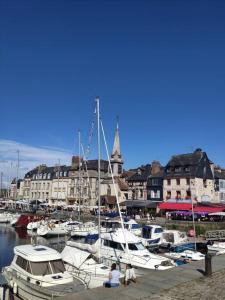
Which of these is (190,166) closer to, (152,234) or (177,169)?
(177,169)

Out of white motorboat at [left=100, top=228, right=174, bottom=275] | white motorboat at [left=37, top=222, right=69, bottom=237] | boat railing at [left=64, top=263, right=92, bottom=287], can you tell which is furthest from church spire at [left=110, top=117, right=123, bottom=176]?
Result: boat railing at [left=64, top=263, right=92, bottom=287]

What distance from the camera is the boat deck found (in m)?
12.1

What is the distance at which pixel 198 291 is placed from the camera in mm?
13008

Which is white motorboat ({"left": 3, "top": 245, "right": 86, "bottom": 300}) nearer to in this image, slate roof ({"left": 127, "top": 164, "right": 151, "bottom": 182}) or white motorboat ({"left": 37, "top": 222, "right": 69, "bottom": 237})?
white motorboat ({"left": 37, "top": 222, "right": 69, "bottom": 237})

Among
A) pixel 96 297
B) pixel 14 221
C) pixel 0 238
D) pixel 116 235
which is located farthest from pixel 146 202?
pixel 96 297

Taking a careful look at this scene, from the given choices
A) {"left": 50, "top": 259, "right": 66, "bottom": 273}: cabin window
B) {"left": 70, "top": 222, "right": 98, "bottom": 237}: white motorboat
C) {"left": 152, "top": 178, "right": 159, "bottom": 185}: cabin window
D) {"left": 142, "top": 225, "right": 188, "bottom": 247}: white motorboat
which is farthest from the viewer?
{"left": 152, "top": 178, "right": 159, "bottom": 185}: cabin window

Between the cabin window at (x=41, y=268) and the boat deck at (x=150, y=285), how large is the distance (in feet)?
14.9

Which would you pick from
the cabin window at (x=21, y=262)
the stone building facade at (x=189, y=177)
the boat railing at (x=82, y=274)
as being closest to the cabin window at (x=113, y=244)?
the boat railing at (x=82, y=274)

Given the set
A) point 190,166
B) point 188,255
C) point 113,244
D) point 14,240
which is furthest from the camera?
point 190,166

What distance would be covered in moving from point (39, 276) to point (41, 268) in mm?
520

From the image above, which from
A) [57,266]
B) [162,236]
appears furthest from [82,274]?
[162,236]

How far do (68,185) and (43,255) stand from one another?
63.9m

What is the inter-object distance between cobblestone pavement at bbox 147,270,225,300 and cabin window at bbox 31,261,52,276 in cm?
657

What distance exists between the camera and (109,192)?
238ft
